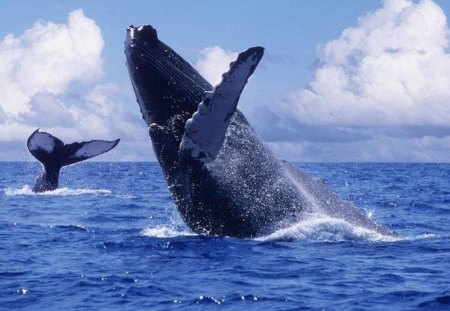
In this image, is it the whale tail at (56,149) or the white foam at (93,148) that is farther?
the whale tail at (56,149)

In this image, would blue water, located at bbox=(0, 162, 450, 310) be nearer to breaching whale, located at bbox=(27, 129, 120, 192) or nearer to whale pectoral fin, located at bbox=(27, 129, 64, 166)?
breaching whale, located at bbox=(27, 129, 120, 192)

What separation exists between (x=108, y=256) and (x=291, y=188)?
2692mm

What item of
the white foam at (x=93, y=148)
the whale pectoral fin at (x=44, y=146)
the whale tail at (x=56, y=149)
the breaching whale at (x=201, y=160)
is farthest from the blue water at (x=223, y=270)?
the whale pectoral fin at (x=44, y=146)

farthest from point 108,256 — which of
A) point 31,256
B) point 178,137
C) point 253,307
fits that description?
point 253,307

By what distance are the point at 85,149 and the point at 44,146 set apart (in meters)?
1.39

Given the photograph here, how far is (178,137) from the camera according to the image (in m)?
9.38

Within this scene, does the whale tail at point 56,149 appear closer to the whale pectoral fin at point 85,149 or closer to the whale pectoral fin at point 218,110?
the whale pectoral fin at point 85,149

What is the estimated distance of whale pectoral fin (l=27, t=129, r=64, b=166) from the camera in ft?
59.9

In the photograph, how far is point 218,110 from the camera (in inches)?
328

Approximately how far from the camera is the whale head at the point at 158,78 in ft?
30.4

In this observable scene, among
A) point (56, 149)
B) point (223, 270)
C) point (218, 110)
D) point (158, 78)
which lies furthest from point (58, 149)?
point (218, 110)

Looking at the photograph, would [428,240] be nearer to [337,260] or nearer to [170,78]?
[337,260]

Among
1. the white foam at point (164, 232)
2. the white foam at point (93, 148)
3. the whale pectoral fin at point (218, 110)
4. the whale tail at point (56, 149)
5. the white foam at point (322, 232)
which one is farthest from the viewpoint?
the whale tail at point (56, 149)

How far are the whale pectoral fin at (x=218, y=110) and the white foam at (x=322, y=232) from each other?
1882mm
